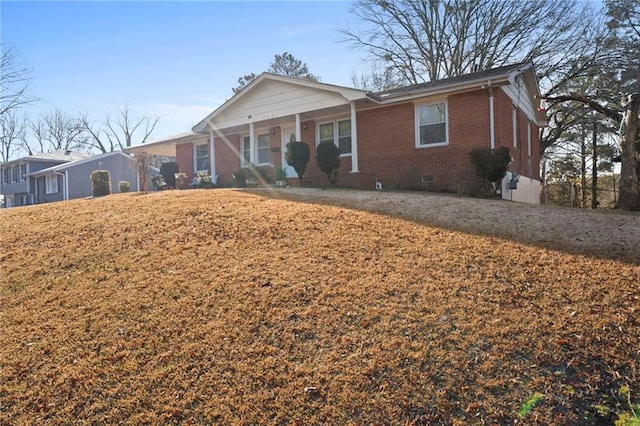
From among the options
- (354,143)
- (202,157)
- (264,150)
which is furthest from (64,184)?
(354,143)

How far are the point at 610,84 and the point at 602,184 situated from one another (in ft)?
38.3

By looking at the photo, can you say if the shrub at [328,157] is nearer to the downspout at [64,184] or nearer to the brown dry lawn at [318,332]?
the brown dry lawn at [318,332]

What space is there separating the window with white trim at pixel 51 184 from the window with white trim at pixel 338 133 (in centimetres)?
2706

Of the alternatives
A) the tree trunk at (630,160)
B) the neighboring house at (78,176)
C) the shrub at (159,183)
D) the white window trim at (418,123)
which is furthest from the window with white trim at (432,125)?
the neighboring house at (78,176)

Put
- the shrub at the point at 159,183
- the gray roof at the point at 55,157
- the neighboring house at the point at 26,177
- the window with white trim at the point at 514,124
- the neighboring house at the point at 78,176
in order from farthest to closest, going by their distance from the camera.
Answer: the gray roof at the point at 55,157 → the neighboring house at the point at 26,177 → the neighboring house at the point at 78,176 → the shrub at the point at 159,183 → the window with white trim at the point at 514,124

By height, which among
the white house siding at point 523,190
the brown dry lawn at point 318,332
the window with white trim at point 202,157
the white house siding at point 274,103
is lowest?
the brown dry lawn at point 318,332

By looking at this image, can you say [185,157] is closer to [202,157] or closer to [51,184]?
[202,157]

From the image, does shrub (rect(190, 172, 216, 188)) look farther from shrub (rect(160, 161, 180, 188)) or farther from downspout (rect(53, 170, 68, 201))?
downspout (rect(53, 170, 68, 201))

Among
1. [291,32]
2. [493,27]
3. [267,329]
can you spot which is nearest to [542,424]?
[267,329]

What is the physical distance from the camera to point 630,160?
11008 millimetres

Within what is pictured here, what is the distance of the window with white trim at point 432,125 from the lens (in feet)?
47.5

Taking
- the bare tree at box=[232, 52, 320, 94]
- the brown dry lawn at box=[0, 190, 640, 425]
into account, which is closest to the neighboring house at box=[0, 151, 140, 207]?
the bare tree at box=[232, 52, 320, 94]

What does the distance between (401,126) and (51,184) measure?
31.6m

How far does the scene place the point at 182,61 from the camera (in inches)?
498
